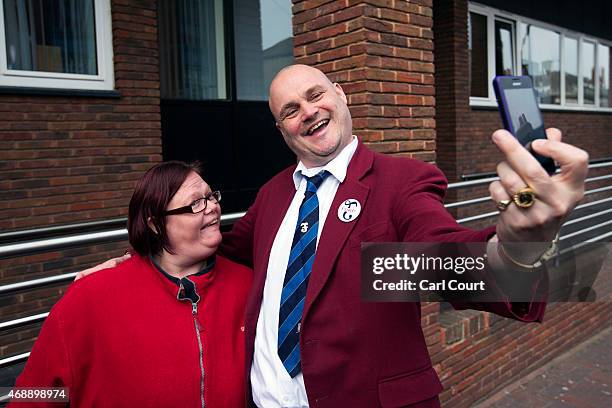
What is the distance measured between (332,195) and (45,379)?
117 cm

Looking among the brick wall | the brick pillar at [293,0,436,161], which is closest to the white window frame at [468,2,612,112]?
the brick pillar at [293,0,436,161]

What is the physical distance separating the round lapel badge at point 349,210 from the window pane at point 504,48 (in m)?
8.80

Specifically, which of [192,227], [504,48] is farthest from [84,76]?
[504,48]

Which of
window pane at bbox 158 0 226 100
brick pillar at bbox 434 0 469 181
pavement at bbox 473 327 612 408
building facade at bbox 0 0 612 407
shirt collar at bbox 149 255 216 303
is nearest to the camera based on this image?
shirt collar at bbox 149 255 216 303

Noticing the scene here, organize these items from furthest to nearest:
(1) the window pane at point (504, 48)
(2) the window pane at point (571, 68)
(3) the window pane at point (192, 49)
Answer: (2) the window pane at point (571, 68)
(1) the window pane at point (504, 48)
(3) the window pane at point (192, 49)

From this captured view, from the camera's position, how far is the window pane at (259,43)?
757 centimetres

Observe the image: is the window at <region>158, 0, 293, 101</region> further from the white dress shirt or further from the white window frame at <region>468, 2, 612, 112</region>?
the white dress shirt

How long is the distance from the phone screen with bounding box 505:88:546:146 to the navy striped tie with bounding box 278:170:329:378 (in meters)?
0.75

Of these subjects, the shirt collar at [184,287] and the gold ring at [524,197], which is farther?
the shirt collar at [184,287]

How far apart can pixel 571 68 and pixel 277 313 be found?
11.8m

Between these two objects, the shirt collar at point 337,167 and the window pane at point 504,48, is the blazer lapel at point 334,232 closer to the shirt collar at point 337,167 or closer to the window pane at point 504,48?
the shirt collar at point 337,167

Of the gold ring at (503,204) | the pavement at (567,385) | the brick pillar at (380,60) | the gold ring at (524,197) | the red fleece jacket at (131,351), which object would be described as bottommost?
the pavement at (567,385)

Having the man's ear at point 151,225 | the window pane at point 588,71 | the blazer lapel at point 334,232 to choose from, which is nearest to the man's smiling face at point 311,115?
the blazer lapel at point 334,232

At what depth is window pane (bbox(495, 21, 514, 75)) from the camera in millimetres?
9617
